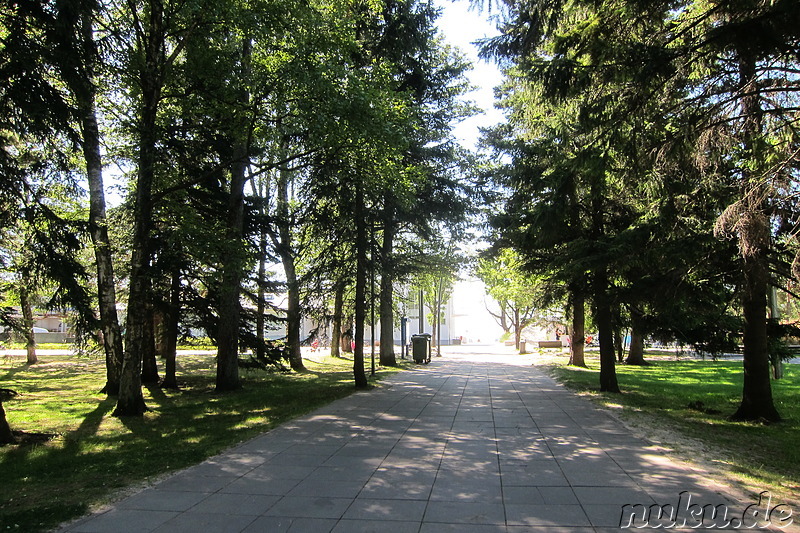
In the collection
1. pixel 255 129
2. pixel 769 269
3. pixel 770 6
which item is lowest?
pixel 769 269

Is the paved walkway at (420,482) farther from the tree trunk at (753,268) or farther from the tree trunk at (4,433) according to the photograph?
the tree trunk at (4,433)

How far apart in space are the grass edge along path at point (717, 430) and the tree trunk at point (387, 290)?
282 inches

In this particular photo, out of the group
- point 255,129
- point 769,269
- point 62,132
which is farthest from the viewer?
point 255,129

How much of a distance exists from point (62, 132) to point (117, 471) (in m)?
5.01

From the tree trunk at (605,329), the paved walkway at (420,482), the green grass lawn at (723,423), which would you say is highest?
the tree trunk at (605,329)

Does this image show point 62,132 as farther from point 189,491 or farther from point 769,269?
point 769,269

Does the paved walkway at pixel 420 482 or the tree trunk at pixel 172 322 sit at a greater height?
the tree trunk at pixel 172 322

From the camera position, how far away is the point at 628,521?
4.15 metres

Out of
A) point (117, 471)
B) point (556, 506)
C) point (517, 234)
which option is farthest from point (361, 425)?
point (517, 234)

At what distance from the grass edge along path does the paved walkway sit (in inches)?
19.1

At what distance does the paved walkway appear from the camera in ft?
13.8

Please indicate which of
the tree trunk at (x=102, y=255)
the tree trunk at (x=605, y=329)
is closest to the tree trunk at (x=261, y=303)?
the tree trunk at (x=102, y=255)

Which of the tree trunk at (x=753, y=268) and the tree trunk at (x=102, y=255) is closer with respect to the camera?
the tree trunk at (x=753, y=268)

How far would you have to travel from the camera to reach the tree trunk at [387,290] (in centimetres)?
1843
